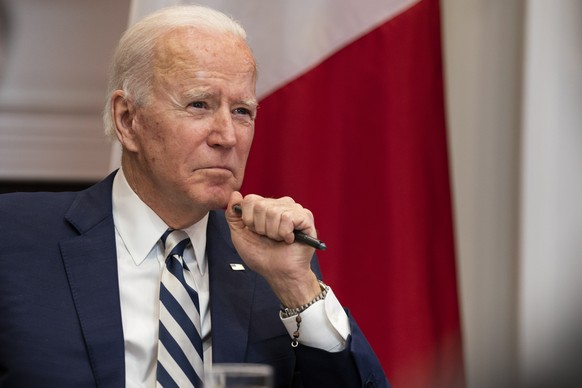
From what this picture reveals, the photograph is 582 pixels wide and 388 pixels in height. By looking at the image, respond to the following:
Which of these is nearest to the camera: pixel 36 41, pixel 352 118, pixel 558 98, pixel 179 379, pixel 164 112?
pixel 179 379

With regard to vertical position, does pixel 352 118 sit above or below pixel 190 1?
below

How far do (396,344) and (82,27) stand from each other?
187cm

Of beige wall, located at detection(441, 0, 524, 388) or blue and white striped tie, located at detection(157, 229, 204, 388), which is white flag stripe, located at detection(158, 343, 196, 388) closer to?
blue and white striped tie, located at detection(157, 229, 204, 388)

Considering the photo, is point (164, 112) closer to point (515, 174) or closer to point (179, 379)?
point (179, 379)

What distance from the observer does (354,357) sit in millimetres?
1896

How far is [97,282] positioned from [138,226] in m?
0.18

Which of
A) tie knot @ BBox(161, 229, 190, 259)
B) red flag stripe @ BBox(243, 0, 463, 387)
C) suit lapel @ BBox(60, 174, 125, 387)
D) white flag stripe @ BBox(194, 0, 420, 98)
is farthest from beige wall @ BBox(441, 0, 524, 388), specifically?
suit lapel @ BBox(60, 174, 125, 387)

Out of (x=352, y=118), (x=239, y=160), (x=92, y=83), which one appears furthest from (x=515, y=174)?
(x=92, y=83)

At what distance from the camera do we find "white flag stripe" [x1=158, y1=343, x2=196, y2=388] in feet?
6.13

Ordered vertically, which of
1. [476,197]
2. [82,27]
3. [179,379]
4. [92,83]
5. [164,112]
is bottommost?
[179,379]

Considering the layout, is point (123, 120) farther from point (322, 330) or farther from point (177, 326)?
point (322, 330)

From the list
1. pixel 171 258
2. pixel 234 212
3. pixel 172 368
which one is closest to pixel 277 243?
pixel 234 212

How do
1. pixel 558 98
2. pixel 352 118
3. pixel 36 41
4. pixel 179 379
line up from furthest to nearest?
1. pixel 36 41
2. pixel 352 118
3. pixel 558 98
4. pixel 179 379

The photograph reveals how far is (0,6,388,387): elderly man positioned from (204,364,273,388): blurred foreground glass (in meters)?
0.77
